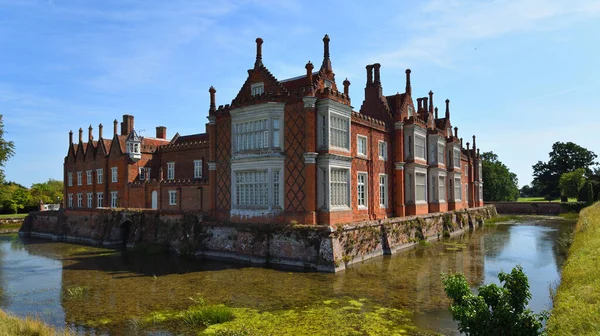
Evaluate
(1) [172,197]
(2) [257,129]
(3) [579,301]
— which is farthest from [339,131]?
(1) [172,197]

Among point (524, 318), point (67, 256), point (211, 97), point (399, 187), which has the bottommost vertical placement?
point (67, 256)

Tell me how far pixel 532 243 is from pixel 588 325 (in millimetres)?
22762

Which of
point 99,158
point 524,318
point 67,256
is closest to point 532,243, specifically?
point 524,318

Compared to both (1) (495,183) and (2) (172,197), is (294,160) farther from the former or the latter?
(1) (495,183)

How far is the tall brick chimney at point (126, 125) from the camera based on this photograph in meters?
41.1

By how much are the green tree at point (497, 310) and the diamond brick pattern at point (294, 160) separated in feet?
45.4

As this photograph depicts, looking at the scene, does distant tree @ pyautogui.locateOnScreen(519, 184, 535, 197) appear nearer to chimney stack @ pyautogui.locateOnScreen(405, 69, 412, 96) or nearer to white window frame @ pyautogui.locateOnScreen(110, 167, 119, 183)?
chimney stack @ pyautogui.locateOnScreen(405, 69, 412, 96)

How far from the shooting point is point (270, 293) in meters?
14.5

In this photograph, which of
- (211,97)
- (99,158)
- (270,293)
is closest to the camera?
(270,293)

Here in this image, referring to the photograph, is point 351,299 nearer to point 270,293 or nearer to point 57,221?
point 270,293

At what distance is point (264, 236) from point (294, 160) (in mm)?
4458

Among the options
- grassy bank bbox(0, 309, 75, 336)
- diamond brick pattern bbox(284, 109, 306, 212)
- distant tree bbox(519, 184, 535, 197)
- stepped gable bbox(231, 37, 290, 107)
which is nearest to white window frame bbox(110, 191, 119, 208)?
stepped gable bbox(231, 37, 290, 107)

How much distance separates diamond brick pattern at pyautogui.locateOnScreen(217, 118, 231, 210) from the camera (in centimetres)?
2409

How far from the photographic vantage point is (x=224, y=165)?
2444cm
